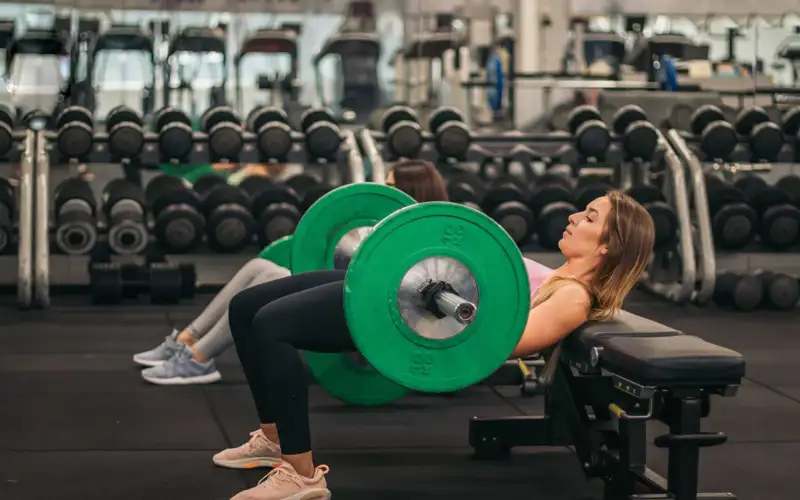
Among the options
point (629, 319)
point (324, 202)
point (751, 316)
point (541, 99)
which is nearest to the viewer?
point (629, 319)

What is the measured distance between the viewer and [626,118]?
6.34m

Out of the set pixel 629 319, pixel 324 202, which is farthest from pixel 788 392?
pixel 324 202

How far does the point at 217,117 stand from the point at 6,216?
1.18m

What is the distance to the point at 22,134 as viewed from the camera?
19.6ft

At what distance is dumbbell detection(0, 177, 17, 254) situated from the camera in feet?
18.9

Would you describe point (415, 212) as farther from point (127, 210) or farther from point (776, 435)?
point (127, 210)

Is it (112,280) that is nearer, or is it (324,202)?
(324,202)

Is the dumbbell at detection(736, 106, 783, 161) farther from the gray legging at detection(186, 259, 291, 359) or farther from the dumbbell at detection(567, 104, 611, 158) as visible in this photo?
the gray legging at detection(186, 259, 291, 359)

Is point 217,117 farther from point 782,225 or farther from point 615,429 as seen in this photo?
point 615,429

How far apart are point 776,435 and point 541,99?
7.53 metres

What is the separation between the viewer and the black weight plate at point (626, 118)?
6.31 meters

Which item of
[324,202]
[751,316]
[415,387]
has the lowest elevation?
[751,316]

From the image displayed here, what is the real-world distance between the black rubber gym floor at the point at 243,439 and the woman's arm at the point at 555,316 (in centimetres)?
38

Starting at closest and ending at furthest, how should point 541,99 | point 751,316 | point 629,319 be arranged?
point 629,319, point 751,316, point 541,99
